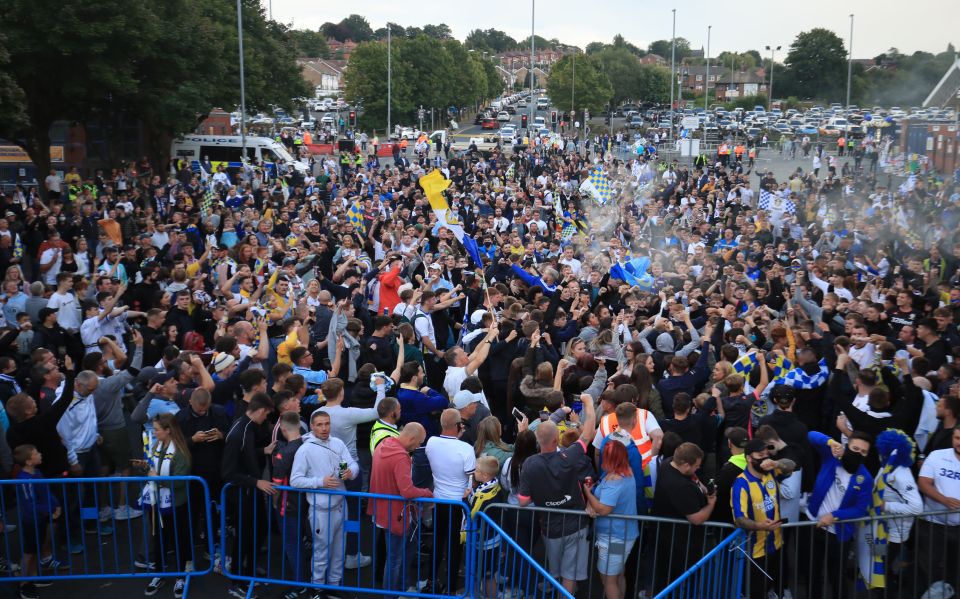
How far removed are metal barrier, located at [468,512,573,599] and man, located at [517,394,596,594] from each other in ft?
0.63

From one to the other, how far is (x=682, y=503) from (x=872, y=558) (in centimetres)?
146

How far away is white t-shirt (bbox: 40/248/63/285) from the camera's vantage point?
42.3ft

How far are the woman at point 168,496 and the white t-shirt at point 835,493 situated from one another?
462 centimetres

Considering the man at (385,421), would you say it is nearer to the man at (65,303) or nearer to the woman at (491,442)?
the woman at (491,442)

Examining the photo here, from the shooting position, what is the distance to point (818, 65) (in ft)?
334

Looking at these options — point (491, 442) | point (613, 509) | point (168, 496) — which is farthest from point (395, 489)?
point (168, 496)

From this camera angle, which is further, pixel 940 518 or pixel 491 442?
pixel 491 442

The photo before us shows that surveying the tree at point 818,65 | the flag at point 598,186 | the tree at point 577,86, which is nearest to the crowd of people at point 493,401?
the flag at point 598,186

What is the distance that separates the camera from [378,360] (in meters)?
8.77

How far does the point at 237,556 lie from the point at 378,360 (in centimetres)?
253

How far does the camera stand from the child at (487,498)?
20.5 ft

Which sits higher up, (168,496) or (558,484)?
(558,484)

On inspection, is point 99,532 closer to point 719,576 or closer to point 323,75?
point 719,576

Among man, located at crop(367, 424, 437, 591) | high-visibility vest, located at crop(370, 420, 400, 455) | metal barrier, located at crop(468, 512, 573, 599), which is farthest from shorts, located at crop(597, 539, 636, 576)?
high-visibility vest, located at crop(370, 420, 400, 455)
